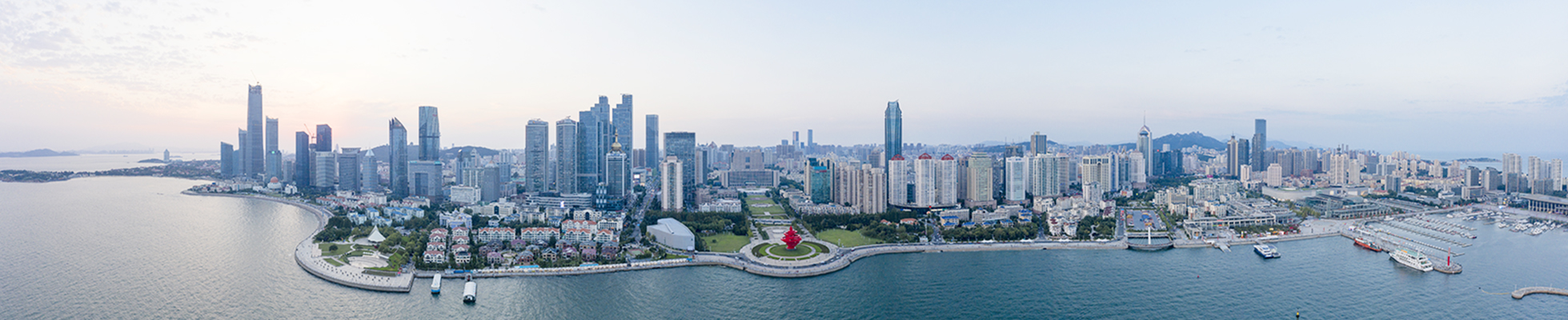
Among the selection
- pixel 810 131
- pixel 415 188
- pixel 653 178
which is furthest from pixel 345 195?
pixel 810 131

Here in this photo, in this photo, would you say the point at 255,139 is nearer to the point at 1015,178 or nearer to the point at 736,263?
the point at 736,263

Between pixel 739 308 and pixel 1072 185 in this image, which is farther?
pixel 1072 185

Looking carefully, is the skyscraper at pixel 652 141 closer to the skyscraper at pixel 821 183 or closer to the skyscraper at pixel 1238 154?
the skyscraper at pixel 821 183

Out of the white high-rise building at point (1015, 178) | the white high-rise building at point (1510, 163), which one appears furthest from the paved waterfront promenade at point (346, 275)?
the white high-rise building at point (1510, 163)

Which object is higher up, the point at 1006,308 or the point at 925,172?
the point at 925,172

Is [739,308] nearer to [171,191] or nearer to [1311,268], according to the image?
[1311,268]

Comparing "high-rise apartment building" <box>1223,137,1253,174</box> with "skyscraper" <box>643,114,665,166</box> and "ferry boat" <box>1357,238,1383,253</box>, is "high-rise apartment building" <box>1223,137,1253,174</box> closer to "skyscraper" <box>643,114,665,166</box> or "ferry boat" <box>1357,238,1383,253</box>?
"ferry boat" <box>1357,238,1383,253</box>

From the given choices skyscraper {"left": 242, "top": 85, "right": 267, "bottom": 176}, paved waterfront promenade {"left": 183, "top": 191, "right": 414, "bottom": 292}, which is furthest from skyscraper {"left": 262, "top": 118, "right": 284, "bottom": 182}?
paved waterfront promenade {"left": 183, "top": 191, "right": 414, "bottom": 292}
